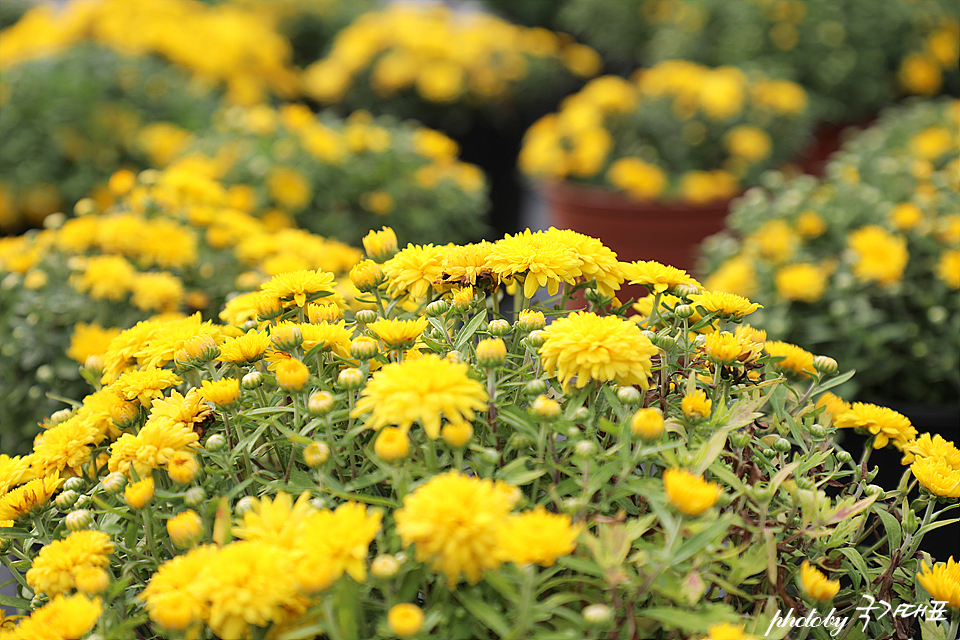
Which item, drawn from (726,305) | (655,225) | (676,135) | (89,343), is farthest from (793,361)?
(676,135)

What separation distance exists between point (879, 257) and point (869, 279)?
53 millimetres

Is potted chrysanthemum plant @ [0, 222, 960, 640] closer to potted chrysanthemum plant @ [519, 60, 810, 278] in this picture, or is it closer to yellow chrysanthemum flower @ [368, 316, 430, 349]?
yellow chrysanthemum flower @ [368, 316, 430, 349]

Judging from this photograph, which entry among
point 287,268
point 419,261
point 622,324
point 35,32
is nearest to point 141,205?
point 287,268

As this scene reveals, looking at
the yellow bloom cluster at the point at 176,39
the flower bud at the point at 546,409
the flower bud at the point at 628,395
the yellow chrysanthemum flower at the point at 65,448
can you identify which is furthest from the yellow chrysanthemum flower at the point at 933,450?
the yellow bloom cluster at the point at 176,39

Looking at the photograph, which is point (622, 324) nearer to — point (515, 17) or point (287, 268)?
point (287, 268)

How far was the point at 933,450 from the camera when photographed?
904 millimetres

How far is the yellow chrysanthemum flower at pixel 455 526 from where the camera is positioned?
1.99ft

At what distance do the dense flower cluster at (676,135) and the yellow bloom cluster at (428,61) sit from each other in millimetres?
619

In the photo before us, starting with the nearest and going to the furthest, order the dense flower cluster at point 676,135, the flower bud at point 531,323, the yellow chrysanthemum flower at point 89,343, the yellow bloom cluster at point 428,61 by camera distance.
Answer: the flower bud at point 531,323
the yellow chrysanthemum flower at point 89,343
the dense flower cluster at point 676,135
the yellow bloom cluster at point 428,61

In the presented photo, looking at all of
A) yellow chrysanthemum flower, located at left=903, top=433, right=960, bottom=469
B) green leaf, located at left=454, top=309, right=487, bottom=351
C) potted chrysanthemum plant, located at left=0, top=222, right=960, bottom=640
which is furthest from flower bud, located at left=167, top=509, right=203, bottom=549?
yellow chrysanthemum flower, located at left=903, top=433, right=960, bottom=469

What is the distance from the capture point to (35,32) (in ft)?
12.4

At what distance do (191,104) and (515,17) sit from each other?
363 centimetres

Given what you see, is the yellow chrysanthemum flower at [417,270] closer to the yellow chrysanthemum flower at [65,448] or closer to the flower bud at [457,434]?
the flower bud at [457,434]

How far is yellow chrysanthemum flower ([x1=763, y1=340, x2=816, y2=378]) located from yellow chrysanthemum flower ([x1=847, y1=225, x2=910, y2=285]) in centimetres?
76
